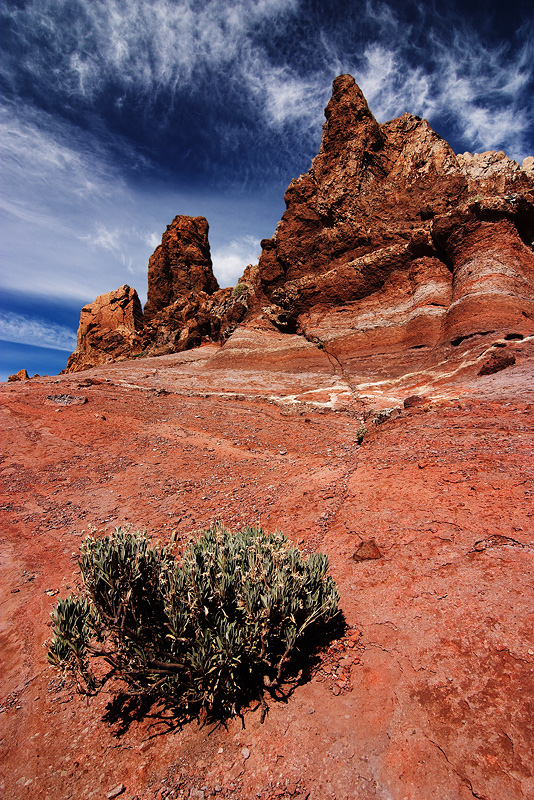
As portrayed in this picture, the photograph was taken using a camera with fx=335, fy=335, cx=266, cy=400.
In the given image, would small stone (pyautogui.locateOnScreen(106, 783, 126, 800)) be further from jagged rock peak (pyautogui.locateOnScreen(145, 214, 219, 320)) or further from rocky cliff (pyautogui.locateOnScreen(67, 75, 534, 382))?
jagged rock peak (pyautogui.locateOnScreen(145, 214, 219, 320))

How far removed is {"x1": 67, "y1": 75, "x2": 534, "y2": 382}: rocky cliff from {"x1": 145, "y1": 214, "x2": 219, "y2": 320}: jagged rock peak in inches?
566

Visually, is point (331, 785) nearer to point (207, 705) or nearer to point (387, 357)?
point (207, 705)

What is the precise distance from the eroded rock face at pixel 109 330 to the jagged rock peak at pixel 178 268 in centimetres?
299

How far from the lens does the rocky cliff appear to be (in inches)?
764

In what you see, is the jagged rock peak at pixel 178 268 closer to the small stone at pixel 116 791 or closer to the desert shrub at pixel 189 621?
the desert shrub at pixel 189 621

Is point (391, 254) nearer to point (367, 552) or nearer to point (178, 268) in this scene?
point (367, 552)

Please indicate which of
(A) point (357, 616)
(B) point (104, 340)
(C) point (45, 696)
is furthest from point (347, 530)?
(B) point (104, 340)

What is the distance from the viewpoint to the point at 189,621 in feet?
9.72

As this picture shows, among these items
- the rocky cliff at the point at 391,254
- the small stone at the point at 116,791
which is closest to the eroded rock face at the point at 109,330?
the rocky cliff at the point at 391,254

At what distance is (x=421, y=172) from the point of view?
2762cm

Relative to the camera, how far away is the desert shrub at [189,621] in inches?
111

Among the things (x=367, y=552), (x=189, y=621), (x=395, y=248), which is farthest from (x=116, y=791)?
(x=395, y=248)

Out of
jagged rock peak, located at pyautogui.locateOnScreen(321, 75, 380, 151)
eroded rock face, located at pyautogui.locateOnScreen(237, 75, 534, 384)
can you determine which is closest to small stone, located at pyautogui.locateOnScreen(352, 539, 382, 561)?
eroded rock face, located at pyautogui.locateOnScreen(237, 75, 534, 384)

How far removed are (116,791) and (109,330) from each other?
5304cm
